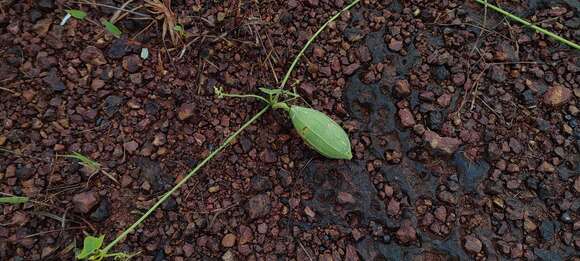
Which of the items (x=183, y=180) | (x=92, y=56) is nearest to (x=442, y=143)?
(x=183, y=180)

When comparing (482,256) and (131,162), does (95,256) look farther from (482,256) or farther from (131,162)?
(482,256)

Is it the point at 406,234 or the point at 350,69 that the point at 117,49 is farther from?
the point at 406,234

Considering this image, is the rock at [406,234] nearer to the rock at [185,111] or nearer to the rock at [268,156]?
the rock at [268,156]

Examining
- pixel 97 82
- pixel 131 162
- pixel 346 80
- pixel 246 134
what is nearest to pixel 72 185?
pixel 131 162

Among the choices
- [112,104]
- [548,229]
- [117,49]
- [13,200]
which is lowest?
[548,229]

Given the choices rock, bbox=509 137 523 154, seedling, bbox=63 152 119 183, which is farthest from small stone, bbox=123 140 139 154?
rock, bbox=509 137 523 154

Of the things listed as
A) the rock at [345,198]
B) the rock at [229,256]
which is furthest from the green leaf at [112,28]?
the rock at [345,198]
